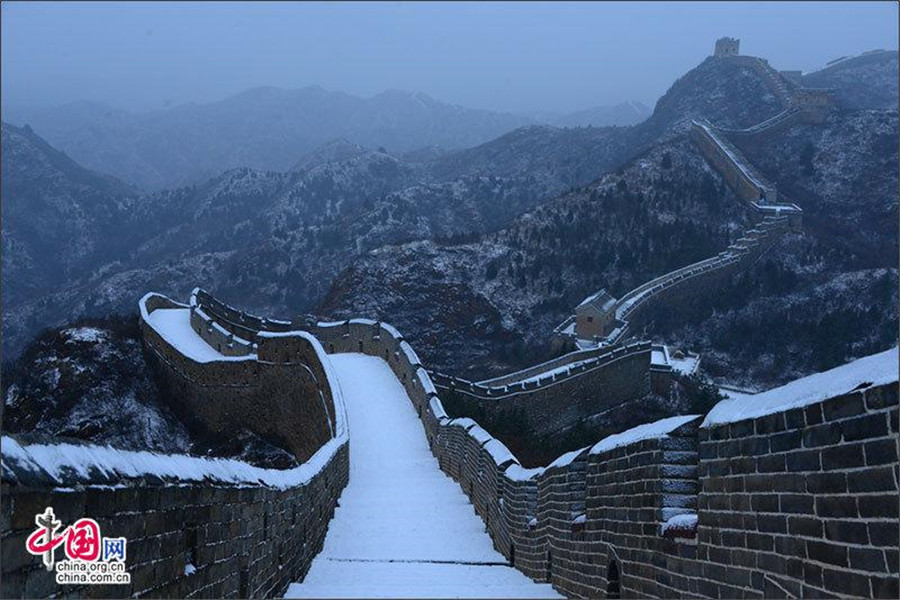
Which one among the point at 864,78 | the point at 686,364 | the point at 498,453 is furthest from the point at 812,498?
the point at 864,78

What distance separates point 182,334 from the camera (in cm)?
4294

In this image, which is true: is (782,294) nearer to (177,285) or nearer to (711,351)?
(711,351)

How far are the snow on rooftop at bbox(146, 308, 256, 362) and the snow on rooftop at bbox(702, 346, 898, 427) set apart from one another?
2711 cm

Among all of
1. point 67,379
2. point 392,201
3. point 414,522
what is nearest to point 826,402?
point 414,522

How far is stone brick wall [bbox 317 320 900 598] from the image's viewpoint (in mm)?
4230

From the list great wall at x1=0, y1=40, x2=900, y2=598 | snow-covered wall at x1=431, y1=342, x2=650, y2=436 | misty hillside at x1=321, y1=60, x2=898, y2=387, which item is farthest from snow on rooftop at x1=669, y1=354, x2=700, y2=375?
great wall at x1=0, y1=40, x2=900, y2=598

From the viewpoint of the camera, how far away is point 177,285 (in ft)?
379

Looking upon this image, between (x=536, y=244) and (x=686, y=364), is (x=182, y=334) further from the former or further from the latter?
(x=536, y=244)

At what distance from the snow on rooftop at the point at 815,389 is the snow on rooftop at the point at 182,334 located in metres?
27.1

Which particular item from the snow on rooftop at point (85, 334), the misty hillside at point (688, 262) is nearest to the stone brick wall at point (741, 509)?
the snow on rooftop at point (85, 334)

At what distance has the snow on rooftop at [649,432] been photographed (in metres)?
6.78

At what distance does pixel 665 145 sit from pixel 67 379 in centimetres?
6103

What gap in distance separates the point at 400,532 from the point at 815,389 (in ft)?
34.0

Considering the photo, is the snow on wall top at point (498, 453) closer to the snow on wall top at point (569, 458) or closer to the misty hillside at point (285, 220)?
the snow on wall top at point (569, 458)
